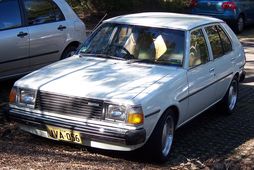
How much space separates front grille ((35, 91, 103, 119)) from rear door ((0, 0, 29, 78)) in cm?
268

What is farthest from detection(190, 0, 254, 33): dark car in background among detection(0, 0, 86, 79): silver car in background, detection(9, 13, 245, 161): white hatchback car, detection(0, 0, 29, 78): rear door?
detection(0, 0, 29, 78): rear door

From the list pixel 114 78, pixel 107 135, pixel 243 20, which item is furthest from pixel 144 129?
pixel 243 20

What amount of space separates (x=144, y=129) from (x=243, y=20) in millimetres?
14335

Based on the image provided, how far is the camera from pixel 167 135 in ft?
19.6

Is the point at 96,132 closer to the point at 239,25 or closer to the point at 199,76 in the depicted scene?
the point at 199,76

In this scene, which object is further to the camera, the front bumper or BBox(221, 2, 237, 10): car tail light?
BBox(221, 2, 237, 10): car tail light

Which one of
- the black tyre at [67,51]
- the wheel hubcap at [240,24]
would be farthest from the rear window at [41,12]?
the wheel hubcap at [240,24]

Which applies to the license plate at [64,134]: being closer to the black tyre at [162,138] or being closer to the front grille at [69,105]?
the front grille at [69,105]

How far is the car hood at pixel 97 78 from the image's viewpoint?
5.53m

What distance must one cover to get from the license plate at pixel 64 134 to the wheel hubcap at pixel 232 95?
3.42 metres

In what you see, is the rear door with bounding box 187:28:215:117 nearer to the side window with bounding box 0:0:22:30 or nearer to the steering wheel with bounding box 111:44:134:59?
the steering wheel with bounding box 111:44:134:59

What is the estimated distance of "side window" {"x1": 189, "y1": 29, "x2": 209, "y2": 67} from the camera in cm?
668

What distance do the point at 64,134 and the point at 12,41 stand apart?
3.13 metres

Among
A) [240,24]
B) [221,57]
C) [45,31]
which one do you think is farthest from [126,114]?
[240,24]
